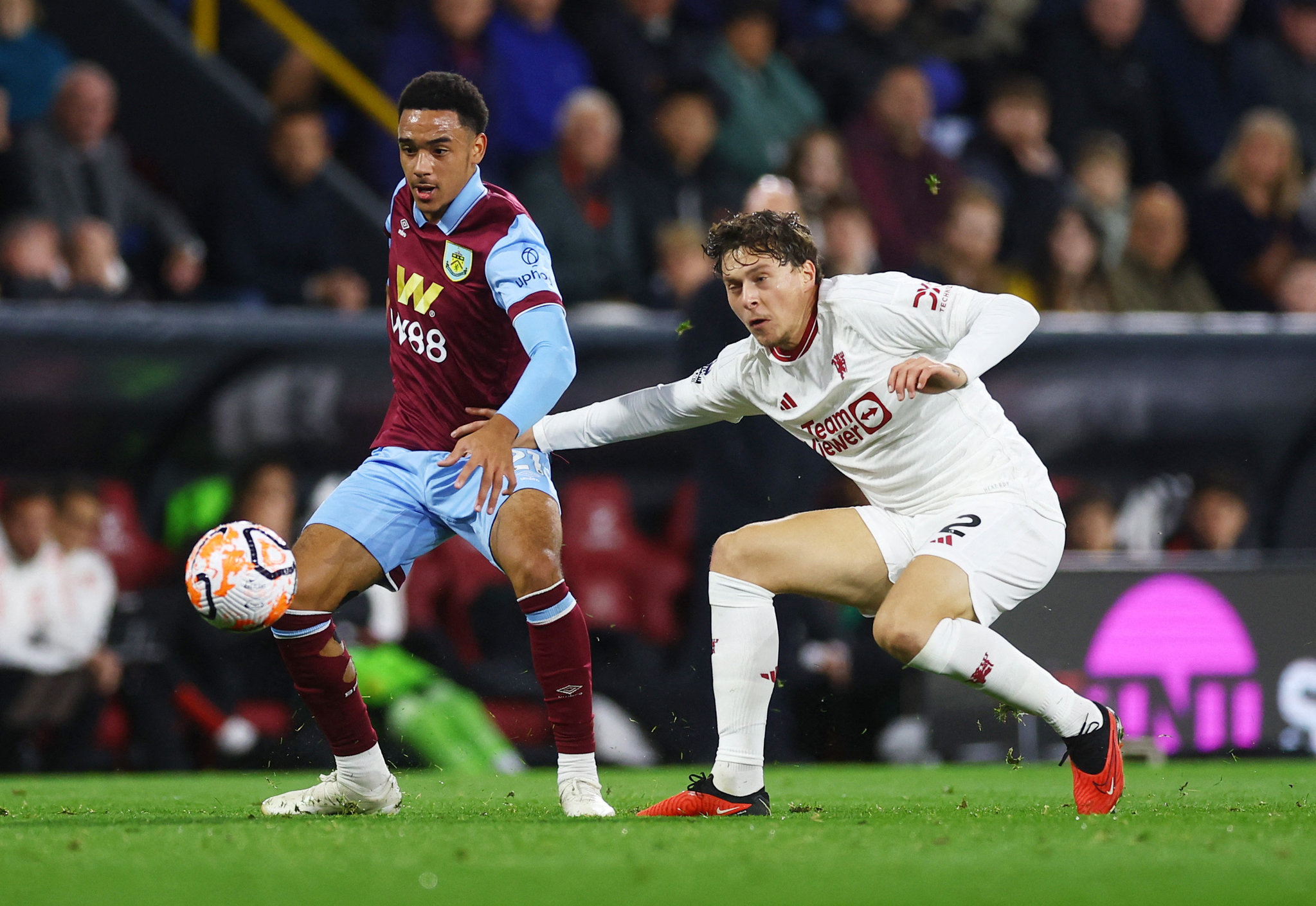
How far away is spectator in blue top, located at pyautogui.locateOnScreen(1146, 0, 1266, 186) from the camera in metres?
12.3

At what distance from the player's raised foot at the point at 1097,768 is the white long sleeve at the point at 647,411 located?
1405 millimetres

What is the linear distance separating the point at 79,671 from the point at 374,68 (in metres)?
4.44

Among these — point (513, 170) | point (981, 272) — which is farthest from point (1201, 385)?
point (513, 170)

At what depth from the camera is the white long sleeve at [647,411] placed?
542 centimetres

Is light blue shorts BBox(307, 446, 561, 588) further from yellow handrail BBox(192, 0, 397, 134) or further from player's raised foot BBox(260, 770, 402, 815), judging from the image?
yellow handrail BBox(192, 0, 397, 134)

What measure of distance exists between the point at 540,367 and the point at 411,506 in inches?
25.5

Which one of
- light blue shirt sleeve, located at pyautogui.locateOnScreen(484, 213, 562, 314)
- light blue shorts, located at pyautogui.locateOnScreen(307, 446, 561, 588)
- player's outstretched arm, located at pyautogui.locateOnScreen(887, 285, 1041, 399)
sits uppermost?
light blue shirt sleeve, located at pyautogui.locateOnScreen(484, 213, 562, 314)

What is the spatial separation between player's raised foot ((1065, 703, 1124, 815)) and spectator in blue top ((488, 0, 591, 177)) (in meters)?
5.88

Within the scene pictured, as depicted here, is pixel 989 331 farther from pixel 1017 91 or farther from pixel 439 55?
pixel 1017 91

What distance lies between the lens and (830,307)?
17.3ft

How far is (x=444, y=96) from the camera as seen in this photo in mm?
5371

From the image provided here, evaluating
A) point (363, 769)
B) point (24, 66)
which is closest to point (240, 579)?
point (363, 769)

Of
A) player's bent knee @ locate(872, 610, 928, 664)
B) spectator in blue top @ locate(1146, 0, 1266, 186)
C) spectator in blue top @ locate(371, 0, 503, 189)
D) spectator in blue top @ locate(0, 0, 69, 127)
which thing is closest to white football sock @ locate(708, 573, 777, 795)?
player's bent knee @ locate(872, 610, 928, 664)

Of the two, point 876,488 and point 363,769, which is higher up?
point 876,488
